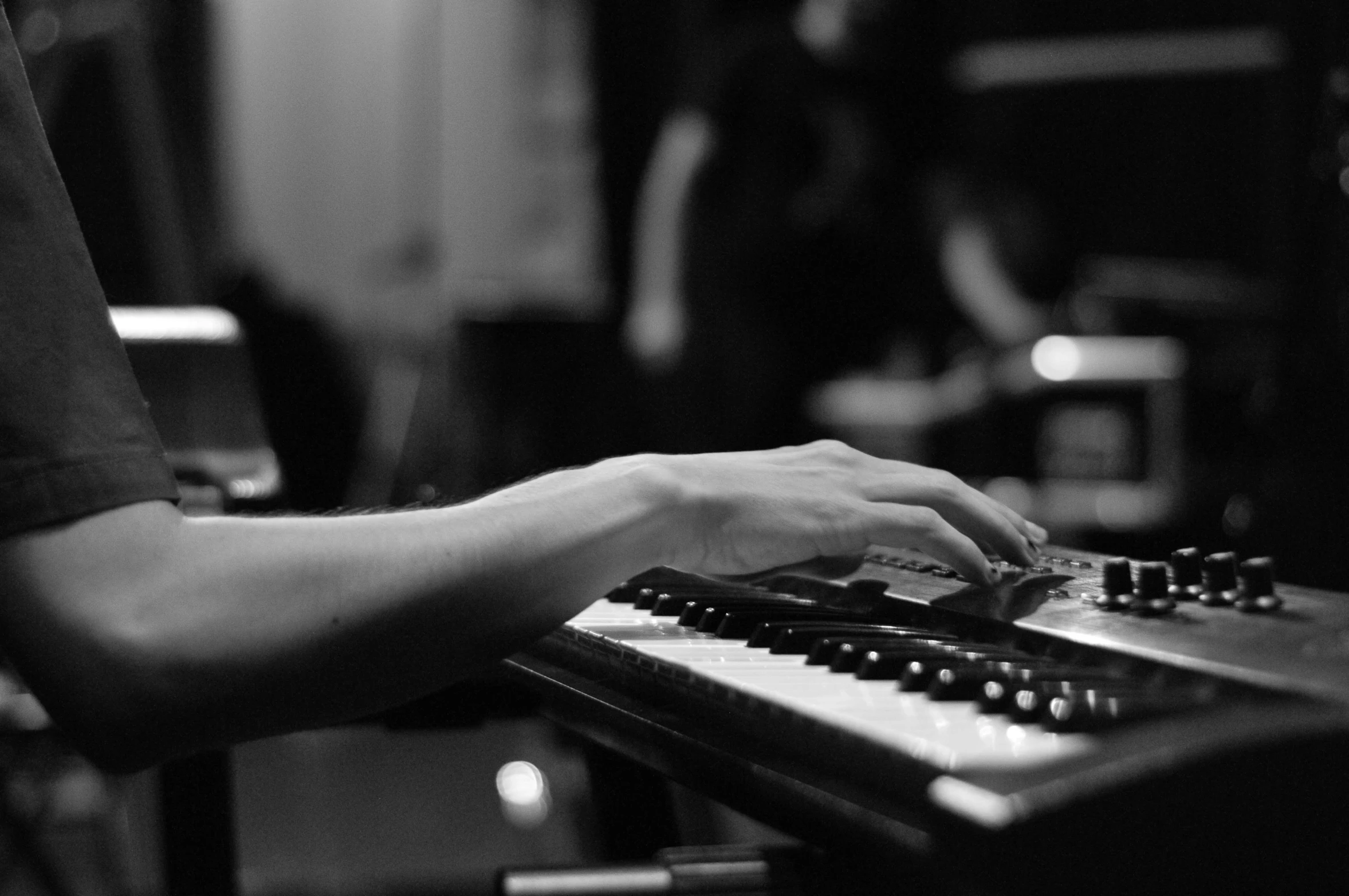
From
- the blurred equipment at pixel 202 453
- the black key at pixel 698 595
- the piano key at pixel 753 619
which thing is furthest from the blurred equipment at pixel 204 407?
the piano key at pixel 753 619

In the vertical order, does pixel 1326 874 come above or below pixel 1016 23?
below

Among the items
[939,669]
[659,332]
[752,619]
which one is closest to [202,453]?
[752,619]

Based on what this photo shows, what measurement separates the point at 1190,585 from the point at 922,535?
0.21 meters

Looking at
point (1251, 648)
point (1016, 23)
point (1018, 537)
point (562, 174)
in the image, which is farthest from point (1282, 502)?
point (1016, 23)

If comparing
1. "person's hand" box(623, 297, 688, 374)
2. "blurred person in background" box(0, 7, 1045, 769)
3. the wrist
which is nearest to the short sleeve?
"blurred person in background" box(0, 7, 1045, 769)

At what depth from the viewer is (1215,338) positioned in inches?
244

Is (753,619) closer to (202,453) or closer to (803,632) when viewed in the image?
(803,632)

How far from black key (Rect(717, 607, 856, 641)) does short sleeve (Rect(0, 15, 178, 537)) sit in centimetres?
43

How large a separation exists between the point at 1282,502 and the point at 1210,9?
508 centimetres

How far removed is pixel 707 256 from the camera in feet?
19.3

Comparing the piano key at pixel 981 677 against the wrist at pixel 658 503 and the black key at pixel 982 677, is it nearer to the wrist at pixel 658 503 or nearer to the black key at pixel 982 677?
the black key at pixel 982 677

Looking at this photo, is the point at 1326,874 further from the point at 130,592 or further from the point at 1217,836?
the point at 130,592

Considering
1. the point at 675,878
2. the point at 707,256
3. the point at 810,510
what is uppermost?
the point at 707,256

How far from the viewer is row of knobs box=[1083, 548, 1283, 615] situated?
3.47 feet
